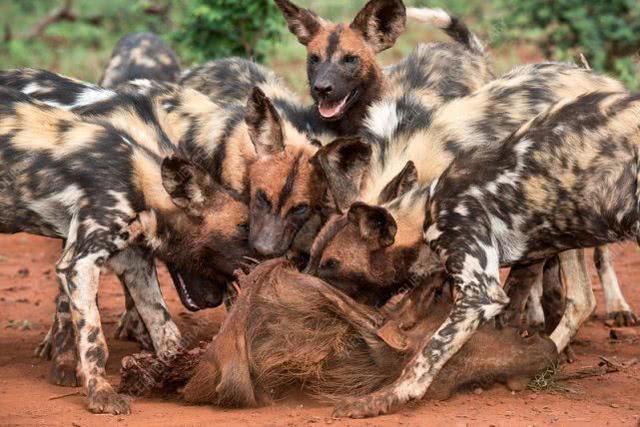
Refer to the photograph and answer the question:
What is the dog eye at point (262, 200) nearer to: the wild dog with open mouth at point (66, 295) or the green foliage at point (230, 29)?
the wild dog with open mouth at point (66, 295)

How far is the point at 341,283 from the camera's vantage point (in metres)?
4.53

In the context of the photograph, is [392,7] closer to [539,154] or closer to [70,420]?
[539,154]

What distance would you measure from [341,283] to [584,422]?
3.44ft

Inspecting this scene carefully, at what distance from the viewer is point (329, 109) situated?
18.2ft

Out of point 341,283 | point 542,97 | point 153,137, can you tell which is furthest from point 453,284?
point 153,137

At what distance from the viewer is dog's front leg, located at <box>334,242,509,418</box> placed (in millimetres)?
4074

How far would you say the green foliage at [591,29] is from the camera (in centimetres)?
906

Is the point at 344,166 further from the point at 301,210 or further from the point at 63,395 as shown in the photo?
the point at 63,395

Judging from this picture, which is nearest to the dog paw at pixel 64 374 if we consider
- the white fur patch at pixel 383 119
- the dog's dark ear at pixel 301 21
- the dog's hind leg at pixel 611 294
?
the white fur patch at pixel 383 119

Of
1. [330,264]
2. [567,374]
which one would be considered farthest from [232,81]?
[567,374]

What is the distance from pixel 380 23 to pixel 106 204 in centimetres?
190

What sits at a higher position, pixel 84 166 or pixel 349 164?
pixel 349 164

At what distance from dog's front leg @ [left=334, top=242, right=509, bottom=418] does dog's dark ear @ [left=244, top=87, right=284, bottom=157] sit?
101 centimetres

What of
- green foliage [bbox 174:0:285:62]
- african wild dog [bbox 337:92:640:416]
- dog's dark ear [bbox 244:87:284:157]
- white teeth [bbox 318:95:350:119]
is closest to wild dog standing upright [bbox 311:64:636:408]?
african wild dog [bbox 337:92:640:416]
